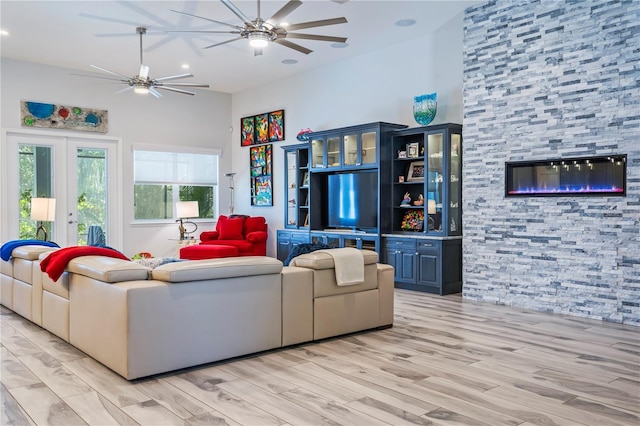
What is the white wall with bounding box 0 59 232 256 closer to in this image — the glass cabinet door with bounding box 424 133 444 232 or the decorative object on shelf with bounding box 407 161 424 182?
the decorative object on shelf with bounding box 407 161 424 182

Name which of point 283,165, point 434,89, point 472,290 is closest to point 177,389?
point 472,290

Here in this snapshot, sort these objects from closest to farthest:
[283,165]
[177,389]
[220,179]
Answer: [177,389] < [283,165] < [220,179]

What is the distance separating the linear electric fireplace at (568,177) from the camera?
5109 mm

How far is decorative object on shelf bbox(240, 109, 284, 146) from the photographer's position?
968cm

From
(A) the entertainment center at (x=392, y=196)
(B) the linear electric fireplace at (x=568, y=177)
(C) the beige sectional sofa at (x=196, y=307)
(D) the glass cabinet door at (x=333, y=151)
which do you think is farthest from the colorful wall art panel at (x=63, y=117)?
(B) the linear electric fireplace at (x=568, y=177)

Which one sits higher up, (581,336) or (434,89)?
(434,89)

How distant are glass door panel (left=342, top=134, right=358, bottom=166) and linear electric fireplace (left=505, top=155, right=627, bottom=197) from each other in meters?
2.28

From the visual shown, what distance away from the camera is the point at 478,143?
6.23 meters

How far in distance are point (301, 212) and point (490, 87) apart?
375 centimetres

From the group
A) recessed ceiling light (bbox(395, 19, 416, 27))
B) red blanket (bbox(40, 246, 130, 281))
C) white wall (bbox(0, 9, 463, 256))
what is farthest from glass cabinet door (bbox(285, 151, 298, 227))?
red blanket (bbox(40, 246, 130, 281))

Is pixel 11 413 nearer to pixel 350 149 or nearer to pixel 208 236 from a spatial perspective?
pixel 350 149

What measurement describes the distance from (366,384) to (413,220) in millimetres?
4070

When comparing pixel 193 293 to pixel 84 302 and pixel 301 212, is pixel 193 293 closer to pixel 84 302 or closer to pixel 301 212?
pixel 84 302

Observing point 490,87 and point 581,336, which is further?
point 490,87
